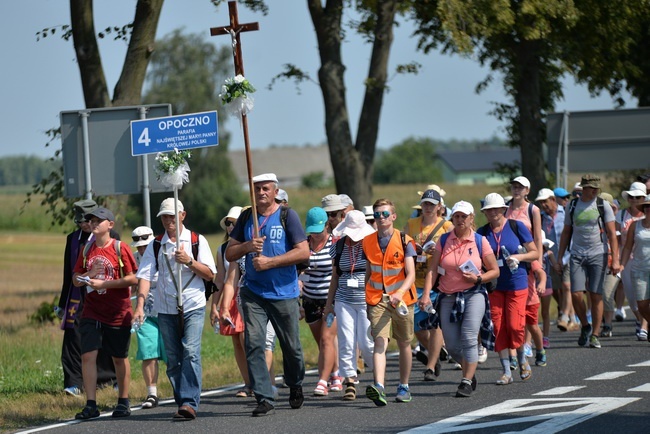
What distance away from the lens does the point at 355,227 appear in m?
11.7

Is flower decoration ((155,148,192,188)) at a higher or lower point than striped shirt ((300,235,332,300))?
higher

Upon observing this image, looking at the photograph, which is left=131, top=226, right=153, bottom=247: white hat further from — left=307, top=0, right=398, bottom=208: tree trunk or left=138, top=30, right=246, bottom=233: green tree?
left=138, top=30, right=246, bottom=233: green tree

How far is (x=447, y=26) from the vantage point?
2052cm

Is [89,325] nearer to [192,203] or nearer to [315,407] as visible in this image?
[315,407]

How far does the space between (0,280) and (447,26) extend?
68.5 ft

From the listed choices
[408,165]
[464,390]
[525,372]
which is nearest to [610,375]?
[525,372]

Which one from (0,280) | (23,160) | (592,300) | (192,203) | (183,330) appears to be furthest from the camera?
(23,160)

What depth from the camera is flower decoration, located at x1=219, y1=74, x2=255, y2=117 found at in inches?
442

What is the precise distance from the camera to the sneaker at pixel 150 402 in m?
11.8

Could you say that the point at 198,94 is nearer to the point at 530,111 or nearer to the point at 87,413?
the point at 530,111

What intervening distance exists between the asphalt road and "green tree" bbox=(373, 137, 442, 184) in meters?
147

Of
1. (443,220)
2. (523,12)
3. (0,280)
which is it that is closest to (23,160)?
(0,280)

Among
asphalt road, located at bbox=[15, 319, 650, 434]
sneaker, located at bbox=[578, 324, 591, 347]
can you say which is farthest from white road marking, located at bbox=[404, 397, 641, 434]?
sneaker, located at bbox=[578, 324, 591, 347]

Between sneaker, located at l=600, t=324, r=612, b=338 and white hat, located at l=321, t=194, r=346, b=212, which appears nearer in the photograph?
white hat, located at l=321, t=194, r=346, b=212
